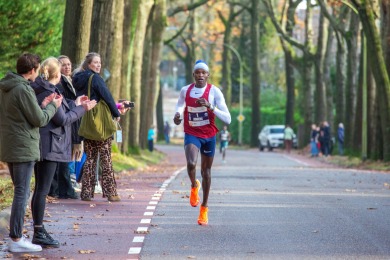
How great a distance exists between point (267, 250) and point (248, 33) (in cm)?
7973

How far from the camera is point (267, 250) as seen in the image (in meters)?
11.6

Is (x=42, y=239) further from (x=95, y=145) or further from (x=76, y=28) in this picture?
(x=76, y=28)

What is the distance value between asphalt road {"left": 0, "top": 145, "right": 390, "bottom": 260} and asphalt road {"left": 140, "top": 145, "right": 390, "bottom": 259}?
0.03 feet

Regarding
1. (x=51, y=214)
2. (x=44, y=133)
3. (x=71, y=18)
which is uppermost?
(x=71, y=18)

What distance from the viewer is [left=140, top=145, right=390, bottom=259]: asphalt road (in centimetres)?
1150

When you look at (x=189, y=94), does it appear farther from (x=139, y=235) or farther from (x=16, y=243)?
(x=16, y=243)

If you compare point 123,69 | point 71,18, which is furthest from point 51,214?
point 123,69

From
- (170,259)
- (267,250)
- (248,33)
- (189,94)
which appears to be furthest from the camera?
(248,33)

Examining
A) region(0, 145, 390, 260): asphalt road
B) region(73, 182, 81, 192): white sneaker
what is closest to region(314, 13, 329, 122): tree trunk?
region(0, 145, 390, 260): asphalt road

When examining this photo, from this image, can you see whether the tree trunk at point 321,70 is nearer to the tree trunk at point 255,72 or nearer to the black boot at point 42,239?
the tree trunk at point 255,72

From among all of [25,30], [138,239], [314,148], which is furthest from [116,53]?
[314,148]

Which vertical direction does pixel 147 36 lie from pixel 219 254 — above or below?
above

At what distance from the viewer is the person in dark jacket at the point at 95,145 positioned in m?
17.3

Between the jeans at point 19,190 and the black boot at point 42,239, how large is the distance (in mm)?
475
